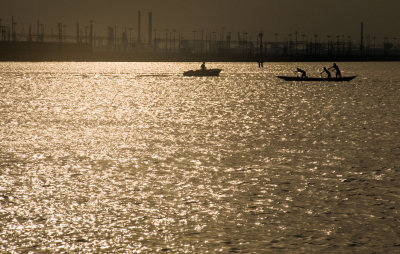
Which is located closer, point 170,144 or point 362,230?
point 362,230

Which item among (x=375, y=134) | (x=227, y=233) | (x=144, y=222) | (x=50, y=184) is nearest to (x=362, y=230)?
(x=227, y=233)

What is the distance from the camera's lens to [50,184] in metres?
22.2

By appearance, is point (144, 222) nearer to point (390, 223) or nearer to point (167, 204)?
point (167, 204)

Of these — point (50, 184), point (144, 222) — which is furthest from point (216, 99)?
point (144, 222)

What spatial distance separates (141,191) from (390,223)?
7.92 metres

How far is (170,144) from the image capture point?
33.7 metres

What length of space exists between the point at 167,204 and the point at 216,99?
56.6 m

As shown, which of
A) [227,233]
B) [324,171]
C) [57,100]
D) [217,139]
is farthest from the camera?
[57,100]

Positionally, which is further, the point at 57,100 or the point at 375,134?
the point at 57,100

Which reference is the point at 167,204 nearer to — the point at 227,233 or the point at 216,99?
the point at 227,233

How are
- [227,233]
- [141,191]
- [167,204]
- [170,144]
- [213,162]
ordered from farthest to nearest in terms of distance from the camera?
[170,144]
[213,162]
[141,191]
[167,204]
[227,233]

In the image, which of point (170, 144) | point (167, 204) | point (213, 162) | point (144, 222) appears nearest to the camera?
point (144, 222)

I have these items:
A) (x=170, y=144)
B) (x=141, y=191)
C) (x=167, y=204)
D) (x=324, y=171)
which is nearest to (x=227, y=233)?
(x=167, y=204)

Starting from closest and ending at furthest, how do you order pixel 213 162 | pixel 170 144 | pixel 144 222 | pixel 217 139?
1. pixel 144 222
2. pixel 213 162
3. pixel 170 144
4. pixel 217 139
